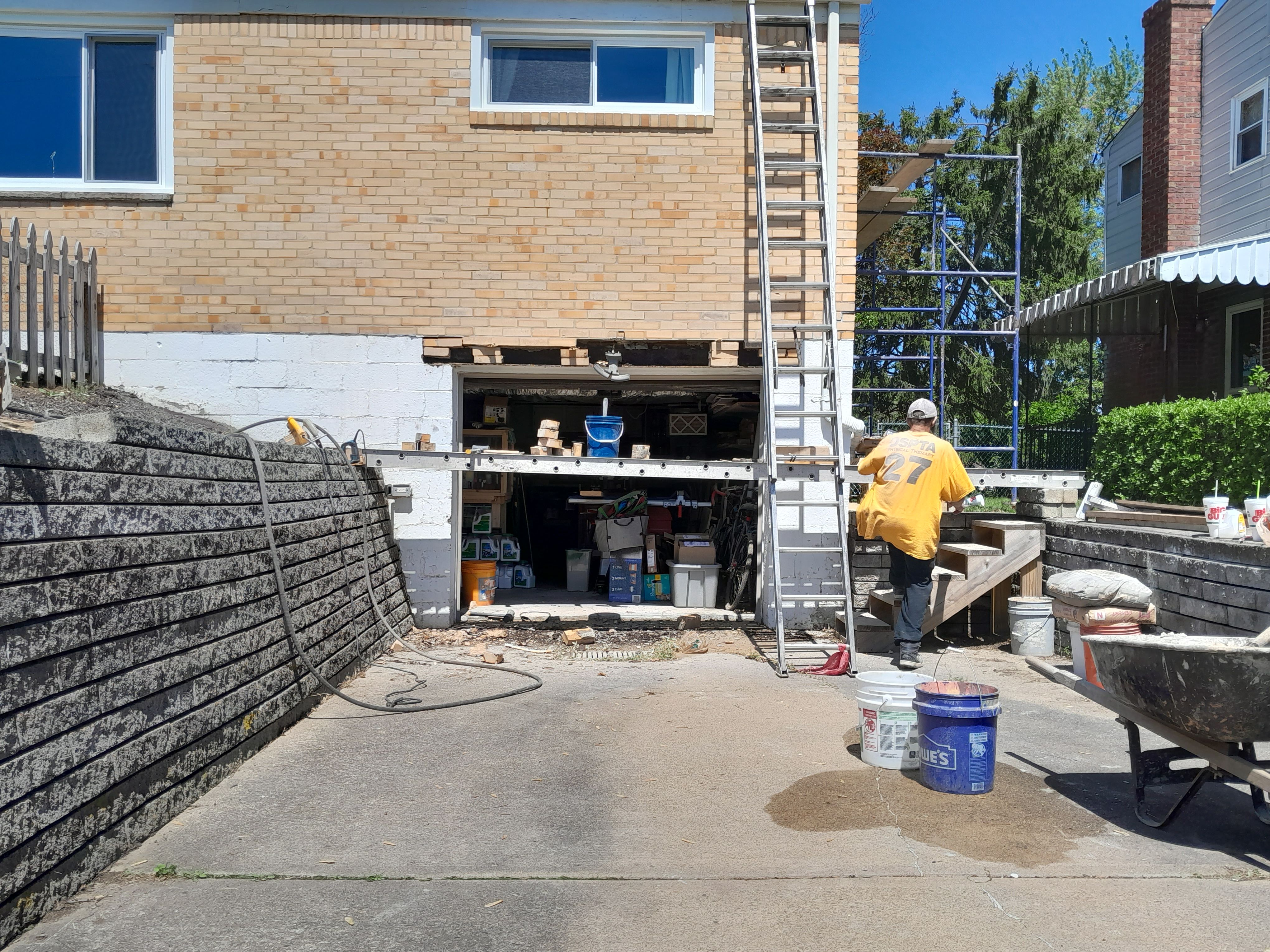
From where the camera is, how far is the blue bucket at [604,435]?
9328 mm

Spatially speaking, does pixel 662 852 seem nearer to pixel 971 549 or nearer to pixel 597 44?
pixel 971 549

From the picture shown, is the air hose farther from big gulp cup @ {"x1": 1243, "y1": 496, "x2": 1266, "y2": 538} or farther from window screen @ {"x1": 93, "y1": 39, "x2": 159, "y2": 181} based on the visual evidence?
big gulp cup @ {"x1": 1243, "y1": 496, "x2": 1266, "y2": 538}

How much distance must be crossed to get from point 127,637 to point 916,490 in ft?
18.4

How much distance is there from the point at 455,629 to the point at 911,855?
617 centimetres

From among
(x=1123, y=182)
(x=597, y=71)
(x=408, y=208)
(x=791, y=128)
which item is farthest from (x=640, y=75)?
(x=1123, y=182)

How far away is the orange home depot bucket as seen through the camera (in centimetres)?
1027

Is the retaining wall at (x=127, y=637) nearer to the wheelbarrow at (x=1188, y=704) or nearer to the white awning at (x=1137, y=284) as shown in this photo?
the wheelbarrow at (x=1188, y=704)

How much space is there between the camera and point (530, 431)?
14711 mm

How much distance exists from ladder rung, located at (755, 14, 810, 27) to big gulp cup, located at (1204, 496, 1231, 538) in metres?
5.53

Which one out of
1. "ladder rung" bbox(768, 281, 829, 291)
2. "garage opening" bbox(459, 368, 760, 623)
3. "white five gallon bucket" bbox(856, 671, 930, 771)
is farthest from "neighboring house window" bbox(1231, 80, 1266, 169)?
"white five gallon bucket" bbox(856, 671, 930, 771)

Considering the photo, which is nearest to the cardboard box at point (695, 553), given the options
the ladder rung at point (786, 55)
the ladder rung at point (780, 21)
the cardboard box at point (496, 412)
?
the cardboard box at point (496, 412)

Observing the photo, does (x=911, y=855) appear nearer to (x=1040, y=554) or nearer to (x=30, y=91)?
(x=1040, y=554)

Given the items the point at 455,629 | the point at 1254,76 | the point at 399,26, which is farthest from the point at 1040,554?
the point at 1254,76

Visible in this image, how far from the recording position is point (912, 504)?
7770 mm
